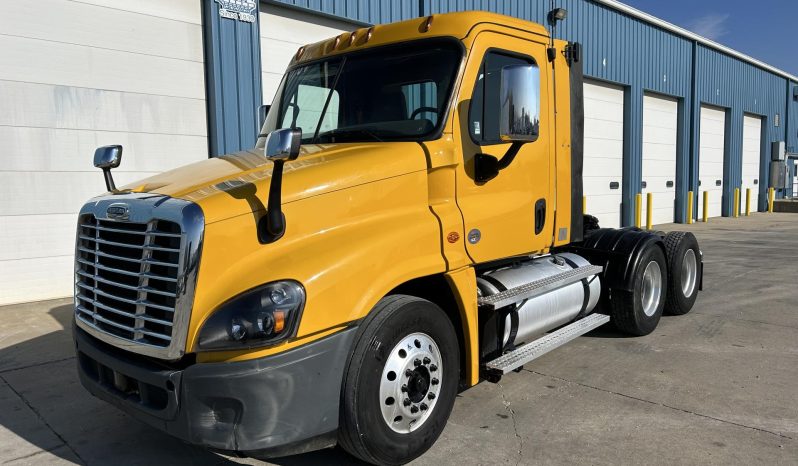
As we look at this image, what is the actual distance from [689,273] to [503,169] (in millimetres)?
4047

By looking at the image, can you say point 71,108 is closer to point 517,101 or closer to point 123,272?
point 123,272

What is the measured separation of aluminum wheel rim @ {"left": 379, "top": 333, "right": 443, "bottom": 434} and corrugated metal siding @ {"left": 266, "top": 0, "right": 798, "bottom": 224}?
7952 mm

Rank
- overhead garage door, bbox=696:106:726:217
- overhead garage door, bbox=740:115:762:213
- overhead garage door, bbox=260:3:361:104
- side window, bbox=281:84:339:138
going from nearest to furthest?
side window, bbox=281:84:339:138
overhead garage door, bbox=260:3:361:104
overhead garage door, bbox=696:106:726:217
overhead garage door, bbox=740:115:762:213

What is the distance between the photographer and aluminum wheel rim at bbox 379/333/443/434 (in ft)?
10.6

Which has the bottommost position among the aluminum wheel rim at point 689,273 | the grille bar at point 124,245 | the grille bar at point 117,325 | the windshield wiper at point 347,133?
the aluminum wheel rim at point 689,273

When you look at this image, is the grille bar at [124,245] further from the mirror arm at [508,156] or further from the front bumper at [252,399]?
the mirror arm at [508,156]

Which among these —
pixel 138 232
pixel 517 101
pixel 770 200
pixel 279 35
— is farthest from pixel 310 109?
pixel 770 200

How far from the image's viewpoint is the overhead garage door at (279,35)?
9523 millimetres

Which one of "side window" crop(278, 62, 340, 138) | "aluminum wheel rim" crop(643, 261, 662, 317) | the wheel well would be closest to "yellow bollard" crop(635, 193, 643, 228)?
"aluminum wheel rim" crop(643, 261, 662, 317)

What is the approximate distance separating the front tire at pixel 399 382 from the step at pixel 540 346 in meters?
0.44

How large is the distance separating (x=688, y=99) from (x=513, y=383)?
60.7 feet

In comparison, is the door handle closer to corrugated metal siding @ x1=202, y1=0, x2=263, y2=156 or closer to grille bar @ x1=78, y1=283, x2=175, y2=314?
grille bar @ x1=78, y1=283, x2=175, y2=314

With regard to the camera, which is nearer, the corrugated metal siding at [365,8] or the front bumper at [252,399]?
the front bumper at [252,399]

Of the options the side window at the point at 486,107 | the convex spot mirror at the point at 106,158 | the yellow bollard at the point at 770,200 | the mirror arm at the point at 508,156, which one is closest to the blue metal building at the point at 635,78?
the yellow bollard at the point at 770,200
